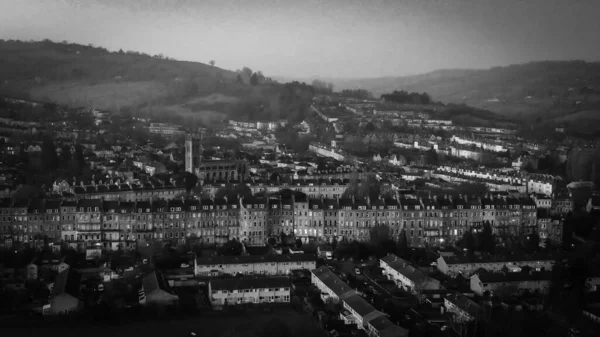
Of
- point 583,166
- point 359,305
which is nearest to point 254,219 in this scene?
point 359,305

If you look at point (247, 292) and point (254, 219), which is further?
point (254, 219)

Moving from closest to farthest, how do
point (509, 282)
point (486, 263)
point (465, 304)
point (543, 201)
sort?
point (465, 304), point (509, 282), point (486, 263), point (543, 201)

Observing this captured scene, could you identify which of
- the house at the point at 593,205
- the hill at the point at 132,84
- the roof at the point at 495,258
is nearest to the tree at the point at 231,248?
the roof at the point at 495,258

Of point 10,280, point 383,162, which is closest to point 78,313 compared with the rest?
point 10,280

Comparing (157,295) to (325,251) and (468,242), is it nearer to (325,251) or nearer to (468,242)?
(325,251)

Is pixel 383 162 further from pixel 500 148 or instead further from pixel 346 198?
pixel 346 198

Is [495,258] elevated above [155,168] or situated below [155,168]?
below

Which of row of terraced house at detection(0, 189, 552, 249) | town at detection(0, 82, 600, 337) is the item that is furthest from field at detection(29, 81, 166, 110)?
row of terraced house at detection(0, 189, 552, 249)
